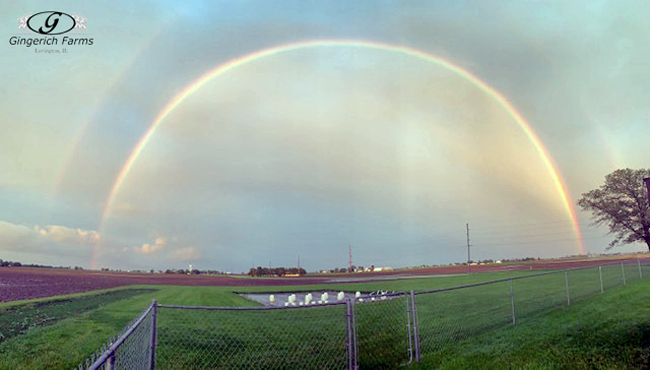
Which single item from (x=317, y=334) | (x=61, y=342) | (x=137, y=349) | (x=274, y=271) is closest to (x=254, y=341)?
(x=317, y=334)

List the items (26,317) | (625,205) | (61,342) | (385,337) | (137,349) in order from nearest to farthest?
(137,349)
(385,337)
(61,342)
(26,317)
(625,205)

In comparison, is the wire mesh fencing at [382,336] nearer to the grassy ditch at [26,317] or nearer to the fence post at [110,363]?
the fence post at [110,363]

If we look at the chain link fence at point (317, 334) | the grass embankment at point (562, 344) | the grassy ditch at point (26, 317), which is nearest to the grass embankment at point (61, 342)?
the grassy ditch at point (26, 317)

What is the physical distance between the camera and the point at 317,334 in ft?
36.1

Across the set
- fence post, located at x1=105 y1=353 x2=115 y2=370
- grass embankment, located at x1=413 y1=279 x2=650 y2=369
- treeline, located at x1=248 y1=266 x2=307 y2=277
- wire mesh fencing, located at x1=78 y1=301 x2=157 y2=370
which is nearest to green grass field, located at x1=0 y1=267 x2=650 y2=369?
grass embankment, located at x1=413 y1=279 x2=650 y2=369

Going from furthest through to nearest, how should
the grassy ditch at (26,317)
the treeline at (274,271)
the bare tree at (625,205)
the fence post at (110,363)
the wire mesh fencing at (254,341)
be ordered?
the treeline at (274,271)
the bare tree at (625,205)
the grassy ditch at (26,317)
the wire mesh fencing at (254,341)
the fence post at (110,363)

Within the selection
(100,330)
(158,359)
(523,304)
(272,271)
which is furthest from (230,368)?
(272,271)

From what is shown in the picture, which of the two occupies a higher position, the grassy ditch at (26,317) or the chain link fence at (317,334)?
the chain link fence at (317,334)

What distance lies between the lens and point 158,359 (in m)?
8.45

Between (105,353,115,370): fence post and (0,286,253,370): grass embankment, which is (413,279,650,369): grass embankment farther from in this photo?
(0,286,253,370): grass embankment

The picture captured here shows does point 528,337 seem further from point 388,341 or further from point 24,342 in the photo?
point 24,342

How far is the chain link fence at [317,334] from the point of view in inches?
257

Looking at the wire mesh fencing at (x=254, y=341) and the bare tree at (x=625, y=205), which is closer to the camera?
the wire mesh fencing at (x=254, y=341)

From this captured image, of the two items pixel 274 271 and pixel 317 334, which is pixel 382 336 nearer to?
pixel 317 334
